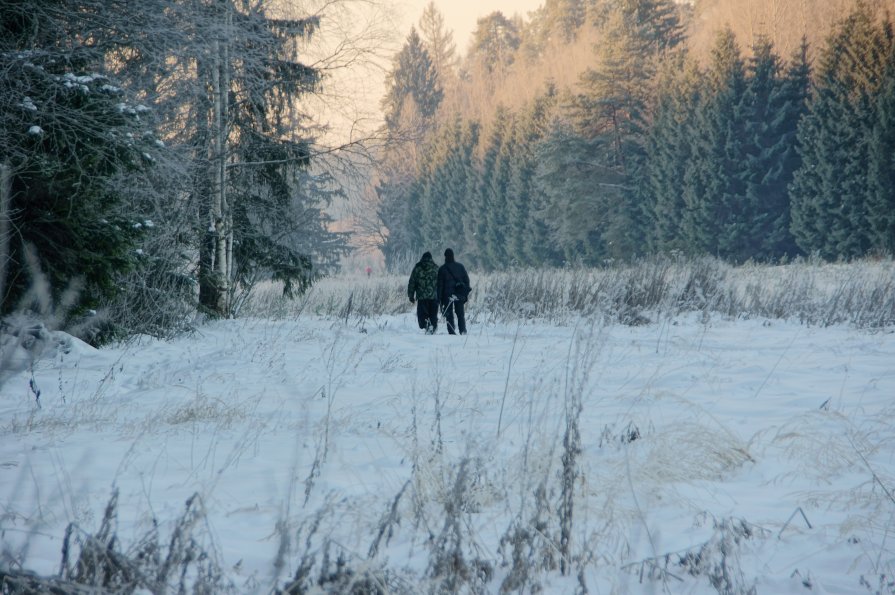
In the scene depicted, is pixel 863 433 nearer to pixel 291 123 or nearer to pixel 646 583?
pixel 646 583

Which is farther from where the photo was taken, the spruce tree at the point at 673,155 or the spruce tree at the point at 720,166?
the spruce tree at the point at 673,155

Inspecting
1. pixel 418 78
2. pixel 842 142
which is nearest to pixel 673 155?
pixel 842 142

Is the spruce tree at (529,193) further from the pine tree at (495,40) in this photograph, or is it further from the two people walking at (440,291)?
the two people walking at (440,291)

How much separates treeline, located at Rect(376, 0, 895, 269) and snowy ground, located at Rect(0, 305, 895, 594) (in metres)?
15.5

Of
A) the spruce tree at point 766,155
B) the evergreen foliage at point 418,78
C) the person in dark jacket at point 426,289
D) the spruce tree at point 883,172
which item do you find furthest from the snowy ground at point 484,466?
the evergreen foliage at point 418,78

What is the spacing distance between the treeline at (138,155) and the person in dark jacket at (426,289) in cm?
272

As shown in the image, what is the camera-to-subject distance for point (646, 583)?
2533 mm

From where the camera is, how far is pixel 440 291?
11750mm

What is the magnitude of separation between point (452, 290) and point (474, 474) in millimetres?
8224

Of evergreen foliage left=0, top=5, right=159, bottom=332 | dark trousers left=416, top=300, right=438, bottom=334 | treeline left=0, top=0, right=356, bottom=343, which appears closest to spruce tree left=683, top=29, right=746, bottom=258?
dark trousers left=416, top=300, right=438, bottom=334

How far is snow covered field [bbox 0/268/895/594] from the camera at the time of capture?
2559 millimetres

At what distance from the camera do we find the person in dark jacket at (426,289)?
1189cm

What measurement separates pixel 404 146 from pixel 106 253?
672 centimetres

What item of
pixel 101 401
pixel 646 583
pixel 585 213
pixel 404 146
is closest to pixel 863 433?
pixel 646 583
